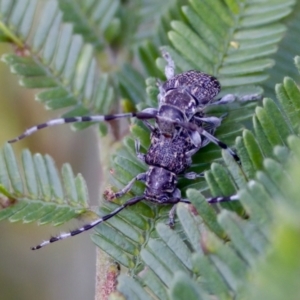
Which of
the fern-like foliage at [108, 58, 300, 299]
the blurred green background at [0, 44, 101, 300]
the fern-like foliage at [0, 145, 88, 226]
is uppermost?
the blurred green background at [0, 44, 101, 300]

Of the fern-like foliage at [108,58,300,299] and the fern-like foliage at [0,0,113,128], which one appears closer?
the fern-like foliage at [108,58,300,299]

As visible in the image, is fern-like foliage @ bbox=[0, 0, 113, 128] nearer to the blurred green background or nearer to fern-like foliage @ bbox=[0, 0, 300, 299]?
fern-like foliage @ bbox=[0, 0, 300, 299]

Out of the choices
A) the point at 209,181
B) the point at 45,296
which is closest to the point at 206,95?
the point at 209,181

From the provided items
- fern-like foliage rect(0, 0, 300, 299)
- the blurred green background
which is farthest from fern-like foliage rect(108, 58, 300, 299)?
the blurred green background

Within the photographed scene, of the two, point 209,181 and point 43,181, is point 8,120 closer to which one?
point 43,181

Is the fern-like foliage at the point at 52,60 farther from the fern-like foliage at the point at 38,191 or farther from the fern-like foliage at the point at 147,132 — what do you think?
the fern-like foliage at the point at 38,191

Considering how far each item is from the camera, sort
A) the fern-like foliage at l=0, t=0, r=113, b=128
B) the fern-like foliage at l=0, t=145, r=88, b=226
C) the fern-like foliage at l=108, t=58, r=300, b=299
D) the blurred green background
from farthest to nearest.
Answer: the blurred green background
the fern-like foliage at l=0, t=0, r=113, b=128
the fern-like foliage at l=0, t=145, r=88, b=226
the fern-like foliage at l=108, t=58, r=300, b=299

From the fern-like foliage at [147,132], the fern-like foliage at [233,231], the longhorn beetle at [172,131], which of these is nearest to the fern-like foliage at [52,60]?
the fern-like foliage at [147,132]
